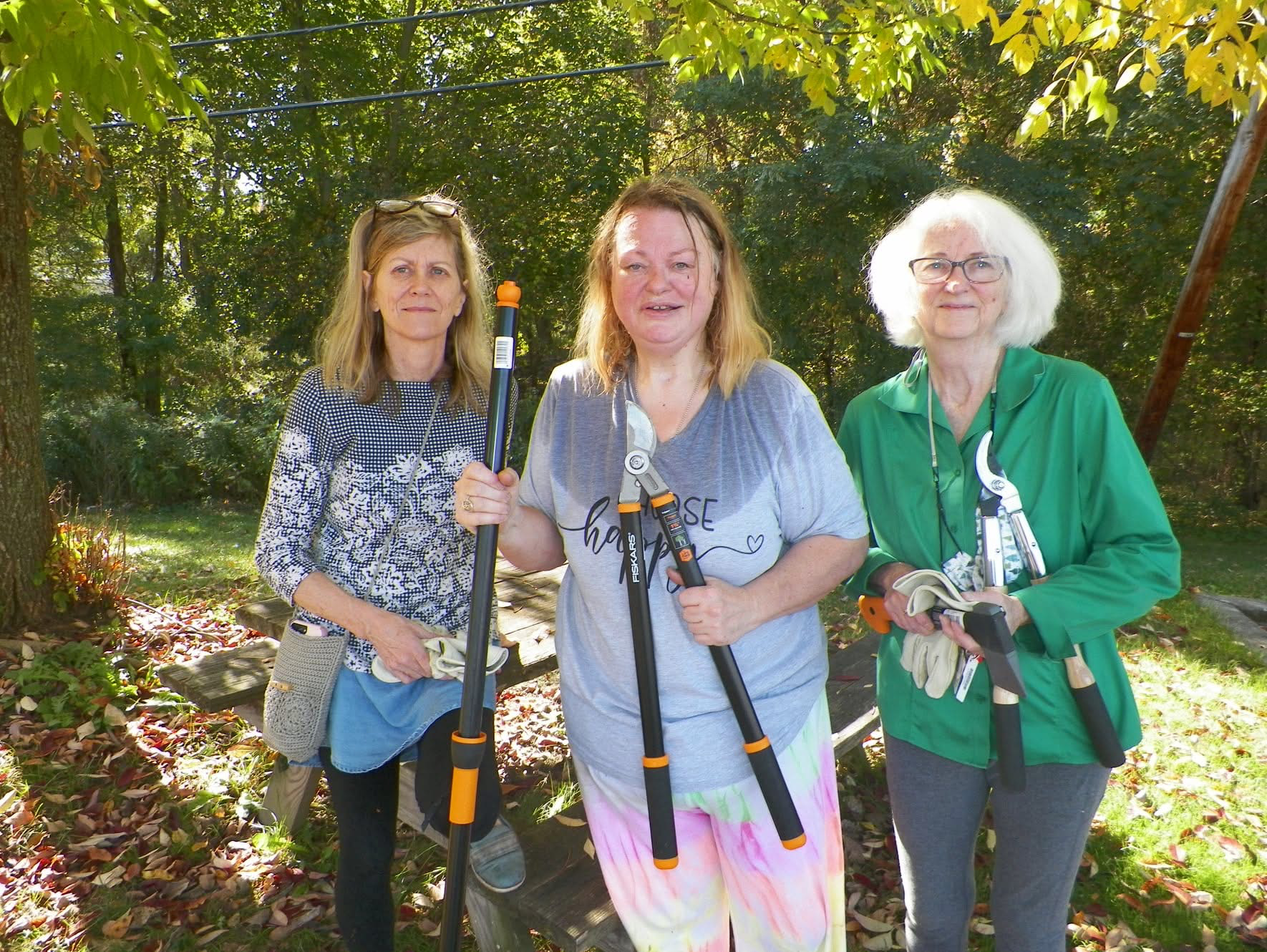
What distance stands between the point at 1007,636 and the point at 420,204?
199cm

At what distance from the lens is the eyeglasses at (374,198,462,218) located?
2.66 m

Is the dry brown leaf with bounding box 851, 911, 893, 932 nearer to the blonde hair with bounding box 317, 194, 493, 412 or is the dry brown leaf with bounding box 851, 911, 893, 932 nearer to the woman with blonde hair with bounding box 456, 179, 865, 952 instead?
the woman with blonde hair with bounding box 456, 179, 865, 952

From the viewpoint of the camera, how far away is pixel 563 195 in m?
15.9

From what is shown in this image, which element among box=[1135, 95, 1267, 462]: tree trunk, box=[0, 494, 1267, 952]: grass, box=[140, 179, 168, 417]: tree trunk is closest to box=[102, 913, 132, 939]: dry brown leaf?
box=[0, 494, 1267, 952]: grass

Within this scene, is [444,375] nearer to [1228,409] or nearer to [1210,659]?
[1210,659]

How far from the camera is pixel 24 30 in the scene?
3.09 m

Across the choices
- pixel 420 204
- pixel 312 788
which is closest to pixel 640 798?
pixel 420 204

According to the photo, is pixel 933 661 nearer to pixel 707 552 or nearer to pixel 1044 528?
pixel 1044 528

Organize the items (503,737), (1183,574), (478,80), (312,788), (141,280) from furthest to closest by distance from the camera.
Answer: (141,280), (478,80), (1183,574), (503,737), (312,788)

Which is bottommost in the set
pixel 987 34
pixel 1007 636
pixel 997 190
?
pixel 1007 636

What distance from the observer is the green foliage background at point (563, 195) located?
12258 mm

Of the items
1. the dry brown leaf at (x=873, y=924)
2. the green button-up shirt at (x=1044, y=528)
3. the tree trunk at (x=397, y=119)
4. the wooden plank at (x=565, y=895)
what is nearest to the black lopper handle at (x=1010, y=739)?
the green button-up shirt at (x=1044, y=528)

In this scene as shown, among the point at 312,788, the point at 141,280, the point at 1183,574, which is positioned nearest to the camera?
the point at 312,788

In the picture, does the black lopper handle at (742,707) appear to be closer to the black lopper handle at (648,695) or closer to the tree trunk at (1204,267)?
the black lopper handle at (648,695)
